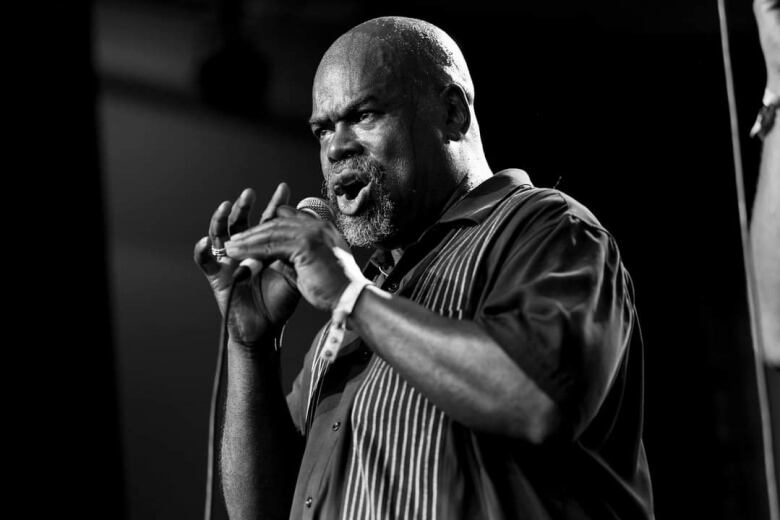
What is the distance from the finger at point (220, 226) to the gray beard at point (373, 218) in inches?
8.5

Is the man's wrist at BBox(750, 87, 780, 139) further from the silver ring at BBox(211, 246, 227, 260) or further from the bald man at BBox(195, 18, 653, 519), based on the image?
the silver ring at BBox(211, 246, 227, 260)

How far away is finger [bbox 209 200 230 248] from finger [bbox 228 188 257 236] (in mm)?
37

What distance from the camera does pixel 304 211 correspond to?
64.2 inches

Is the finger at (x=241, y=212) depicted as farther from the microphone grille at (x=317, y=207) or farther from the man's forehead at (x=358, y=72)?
the man's forehead at (x=358, y=72)

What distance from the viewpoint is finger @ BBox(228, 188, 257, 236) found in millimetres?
1682

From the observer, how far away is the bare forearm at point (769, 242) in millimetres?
1282

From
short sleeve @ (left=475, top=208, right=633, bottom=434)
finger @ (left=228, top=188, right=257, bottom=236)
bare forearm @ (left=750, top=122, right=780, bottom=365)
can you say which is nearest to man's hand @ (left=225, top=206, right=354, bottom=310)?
finger @ (left=228, top=188, right=257, bottom=236)

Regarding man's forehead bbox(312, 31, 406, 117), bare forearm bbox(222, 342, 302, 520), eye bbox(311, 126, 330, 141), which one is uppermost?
man's forehead bbox(312, 31, 406, 117)

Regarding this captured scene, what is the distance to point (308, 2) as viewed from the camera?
8.90 feet

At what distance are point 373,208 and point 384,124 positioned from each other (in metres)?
0.15

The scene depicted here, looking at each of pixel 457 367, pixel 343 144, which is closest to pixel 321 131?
pixel 343 144

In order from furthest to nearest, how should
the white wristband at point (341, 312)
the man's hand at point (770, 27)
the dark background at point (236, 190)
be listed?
1. the dark background at point (236, 190)
2. the white wristband at point (341, 312)
3. the man's hand at point (770, 27)

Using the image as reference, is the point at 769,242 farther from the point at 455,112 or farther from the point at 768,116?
the point at 455,112

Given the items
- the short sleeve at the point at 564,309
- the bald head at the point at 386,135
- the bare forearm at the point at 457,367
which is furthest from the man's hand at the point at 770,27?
the bald head at the point at 386,135
